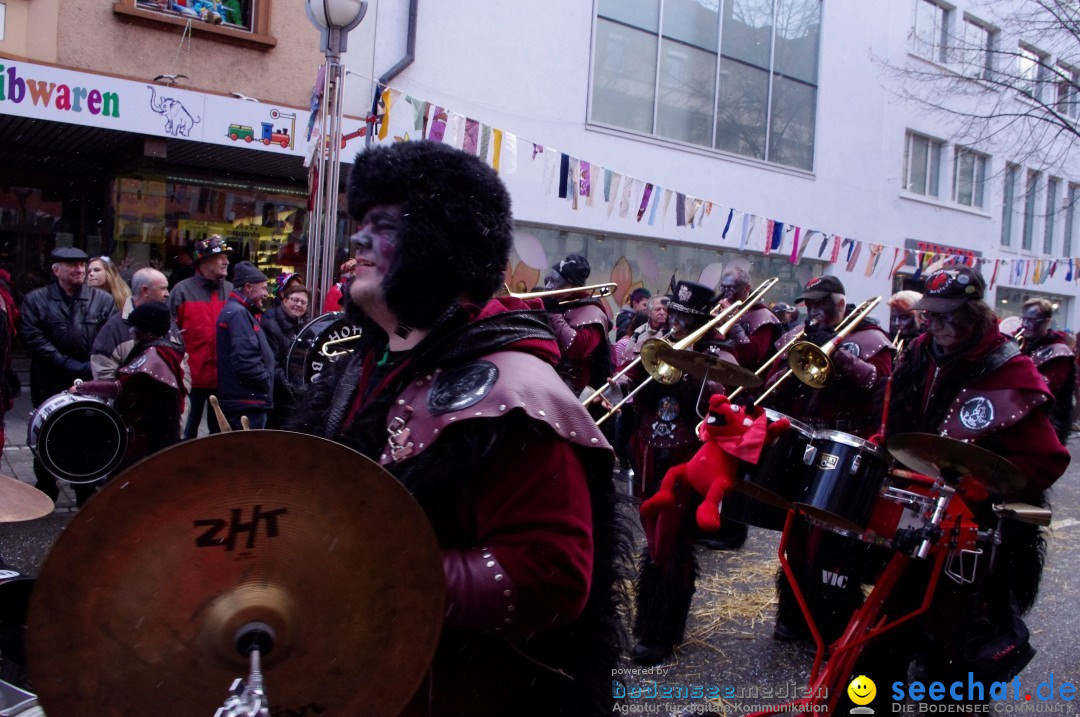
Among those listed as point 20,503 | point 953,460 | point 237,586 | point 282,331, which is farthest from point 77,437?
point 953,460

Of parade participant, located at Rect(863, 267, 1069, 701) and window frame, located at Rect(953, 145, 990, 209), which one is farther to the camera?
window frame, located at Rect(953, 145, 990, 209)

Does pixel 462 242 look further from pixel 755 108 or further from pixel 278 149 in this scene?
pixel 755 108

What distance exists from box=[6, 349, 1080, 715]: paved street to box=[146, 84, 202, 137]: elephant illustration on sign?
393 centimetres

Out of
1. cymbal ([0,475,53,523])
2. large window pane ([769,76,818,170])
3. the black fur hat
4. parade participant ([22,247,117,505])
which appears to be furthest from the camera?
large window pane ([769,76,818,170])

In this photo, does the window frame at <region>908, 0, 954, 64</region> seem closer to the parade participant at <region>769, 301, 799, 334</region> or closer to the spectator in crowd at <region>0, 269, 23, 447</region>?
the parade participant at <region>769, 301, 799, 334</region>

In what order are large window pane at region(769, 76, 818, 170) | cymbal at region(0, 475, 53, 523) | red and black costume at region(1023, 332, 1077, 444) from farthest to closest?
large window pane at region(769, 76, 818, 170) → red and black costume at region(1023, 332, 1077, 444) → cymbal at region(0, 475, 53, 523)

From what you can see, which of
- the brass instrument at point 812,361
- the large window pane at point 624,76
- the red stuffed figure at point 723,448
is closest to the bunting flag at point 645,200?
the large window pane at point 624,76

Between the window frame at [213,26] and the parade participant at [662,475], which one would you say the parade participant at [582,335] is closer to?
the parade participant at [662,475]

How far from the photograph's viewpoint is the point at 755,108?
610 inches

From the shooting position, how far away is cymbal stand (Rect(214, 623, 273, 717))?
1.19 m

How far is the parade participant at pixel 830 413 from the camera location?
3760mm

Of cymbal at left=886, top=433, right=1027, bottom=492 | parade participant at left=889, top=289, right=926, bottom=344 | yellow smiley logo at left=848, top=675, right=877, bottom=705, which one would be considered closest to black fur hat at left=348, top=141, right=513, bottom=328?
cymbal at left=886, top=433, right=1027, bottom=492

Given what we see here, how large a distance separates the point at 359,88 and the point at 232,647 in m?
10.4

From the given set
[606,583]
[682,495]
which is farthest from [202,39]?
[606,583]
